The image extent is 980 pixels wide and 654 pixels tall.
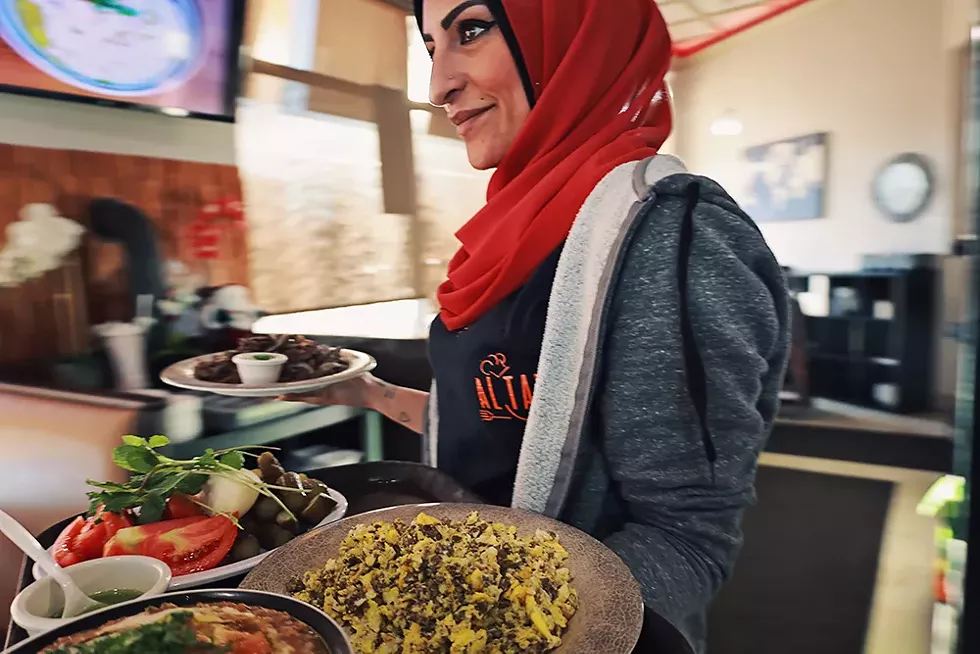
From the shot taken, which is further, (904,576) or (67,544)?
(904,576)

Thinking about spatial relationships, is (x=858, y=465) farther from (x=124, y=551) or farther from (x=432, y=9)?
(x=124, y=551)

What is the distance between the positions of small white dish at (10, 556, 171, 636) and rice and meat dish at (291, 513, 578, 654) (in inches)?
5.1

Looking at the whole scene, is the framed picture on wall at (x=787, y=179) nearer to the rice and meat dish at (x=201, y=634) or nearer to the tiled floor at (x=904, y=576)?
the tiled floor at (x=904, y=576)

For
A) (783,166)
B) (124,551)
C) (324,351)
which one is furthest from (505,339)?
(783,166)

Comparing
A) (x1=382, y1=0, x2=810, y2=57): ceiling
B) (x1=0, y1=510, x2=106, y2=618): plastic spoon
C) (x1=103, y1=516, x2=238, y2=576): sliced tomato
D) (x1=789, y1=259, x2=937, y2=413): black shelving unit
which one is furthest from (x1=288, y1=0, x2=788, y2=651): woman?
(x1=789, y1=259, x2=937, y2=413): black shelving unit

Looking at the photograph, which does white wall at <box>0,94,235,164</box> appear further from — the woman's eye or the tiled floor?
the tiled floor

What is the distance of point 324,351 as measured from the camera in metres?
1.43

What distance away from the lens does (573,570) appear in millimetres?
637

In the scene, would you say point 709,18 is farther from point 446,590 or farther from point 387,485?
point 446,590

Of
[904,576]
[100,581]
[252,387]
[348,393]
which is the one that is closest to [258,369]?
[252,387]

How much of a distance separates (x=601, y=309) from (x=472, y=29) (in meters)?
0.53

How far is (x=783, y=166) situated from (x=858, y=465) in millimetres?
1063

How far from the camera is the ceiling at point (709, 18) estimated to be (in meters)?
2.12

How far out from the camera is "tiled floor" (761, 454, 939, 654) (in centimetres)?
191
